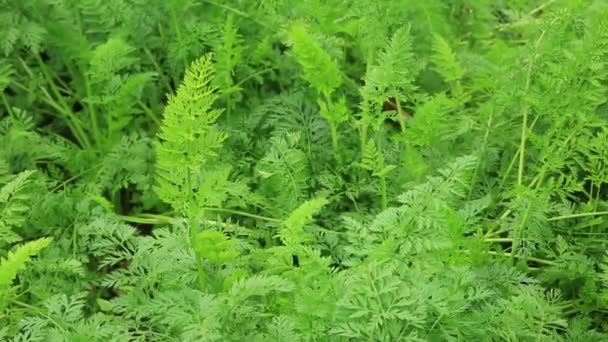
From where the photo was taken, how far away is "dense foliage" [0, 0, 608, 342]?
210 centimetres

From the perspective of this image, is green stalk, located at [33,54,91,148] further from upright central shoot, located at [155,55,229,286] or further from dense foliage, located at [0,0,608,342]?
upright central shoot, located at [155,55,229,286]

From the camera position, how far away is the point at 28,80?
3.27 metres

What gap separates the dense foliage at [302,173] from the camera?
2096 mm

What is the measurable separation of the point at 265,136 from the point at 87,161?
0.69 metres

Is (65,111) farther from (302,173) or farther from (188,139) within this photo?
(188,139)

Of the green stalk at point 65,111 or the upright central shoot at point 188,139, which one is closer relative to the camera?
the upright central shoot at point 188,139

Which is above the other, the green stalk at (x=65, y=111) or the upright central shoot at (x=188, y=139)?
the upright central shoot at (x=188, y=139)

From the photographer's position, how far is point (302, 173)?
2.70 metres

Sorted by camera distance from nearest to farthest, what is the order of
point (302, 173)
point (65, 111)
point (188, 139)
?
point (188, 139) → point (302, 173) → point (65, 111)

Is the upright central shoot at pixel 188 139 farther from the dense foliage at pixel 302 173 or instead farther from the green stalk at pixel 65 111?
the green stalk at pixel 65 111

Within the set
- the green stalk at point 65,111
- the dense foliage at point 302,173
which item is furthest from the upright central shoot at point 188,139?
the green stalk at point 65,111

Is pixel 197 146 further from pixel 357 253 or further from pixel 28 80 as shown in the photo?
pixel 28 80

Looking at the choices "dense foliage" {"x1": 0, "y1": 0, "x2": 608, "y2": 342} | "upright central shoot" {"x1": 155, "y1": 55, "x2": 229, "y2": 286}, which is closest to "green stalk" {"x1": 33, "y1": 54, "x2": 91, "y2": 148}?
"dense foliage" {"x1": 0, "y1": 0, "x2": 608, "y2": 342}

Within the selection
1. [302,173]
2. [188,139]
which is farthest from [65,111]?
[188,139]
